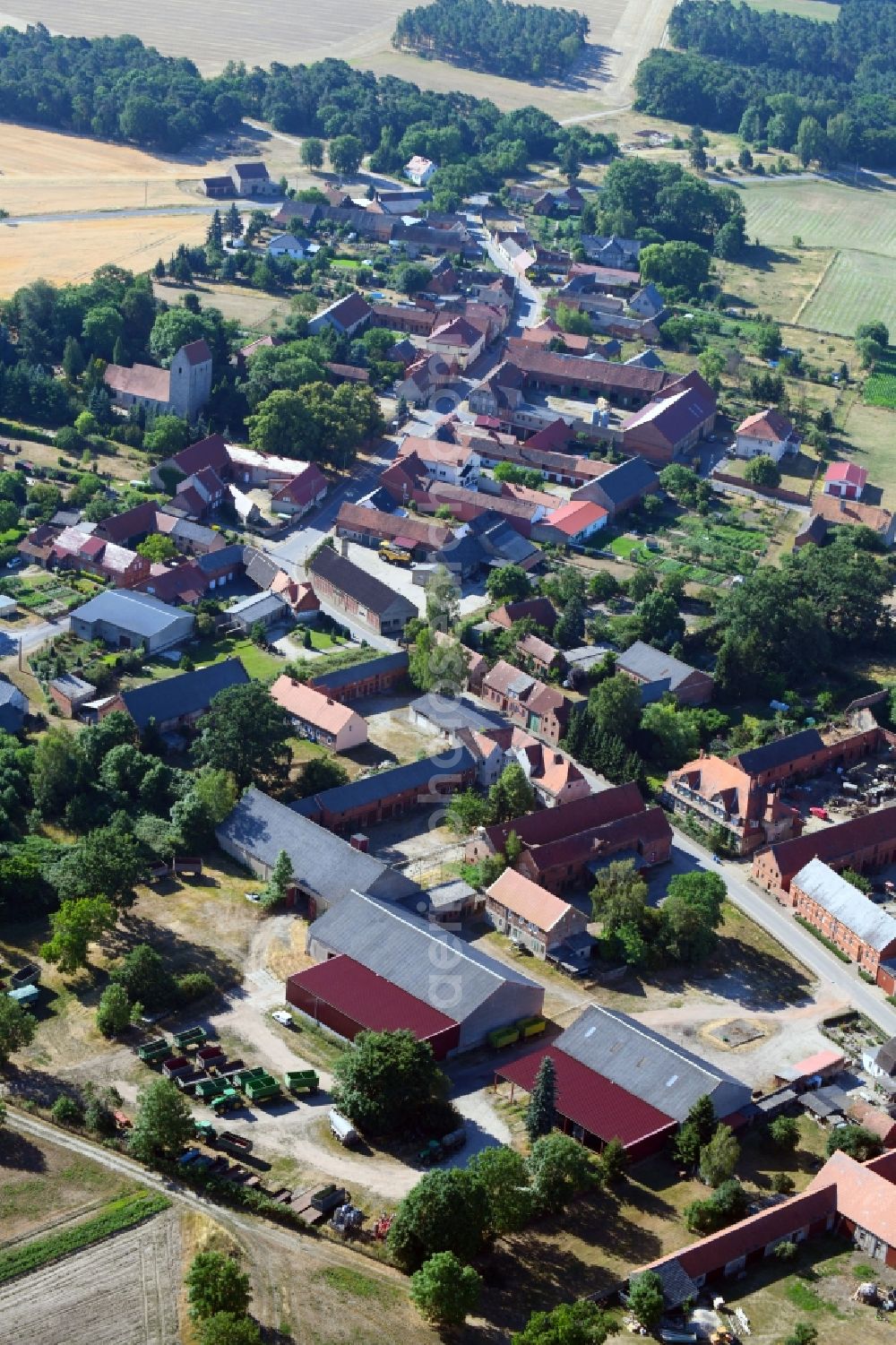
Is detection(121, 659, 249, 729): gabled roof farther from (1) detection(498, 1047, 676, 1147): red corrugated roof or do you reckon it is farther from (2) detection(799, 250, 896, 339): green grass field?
(2) detection(799, 250, 896, 339): green grass field

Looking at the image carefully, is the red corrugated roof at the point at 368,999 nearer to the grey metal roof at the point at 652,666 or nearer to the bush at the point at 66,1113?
the bush at the point at 66,1113

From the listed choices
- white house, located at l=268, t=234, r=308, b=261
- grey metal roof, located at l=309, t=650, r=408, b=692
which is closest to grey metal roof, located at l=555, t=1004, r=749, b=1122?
grey metal roof, located at l=309, t=650, r=408, b=692

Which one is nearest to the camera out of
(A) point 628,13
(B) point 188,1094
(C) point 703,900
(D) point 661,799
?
(B) point 188,1094

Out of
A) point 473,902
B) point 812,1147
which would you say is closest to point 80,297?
point 473,902

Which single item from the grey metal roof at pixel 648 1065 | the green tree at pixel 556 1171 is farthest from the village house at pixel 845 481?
the green tree at pixel 556 1171

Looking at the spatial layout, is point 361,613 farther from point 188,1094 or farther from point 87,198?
point 87,198
